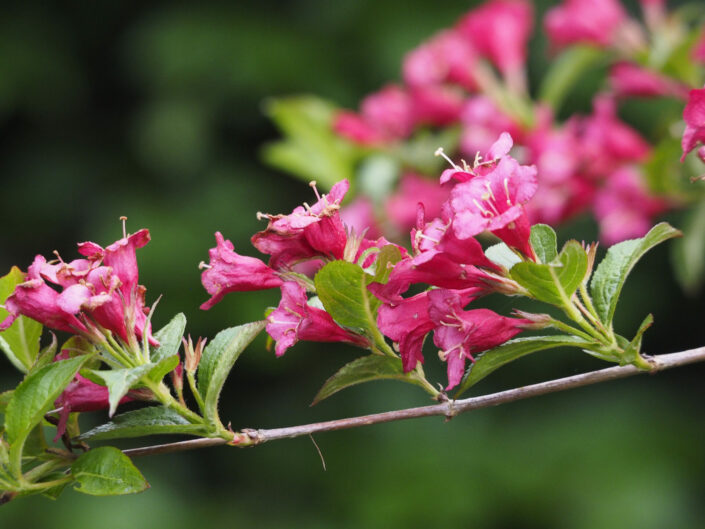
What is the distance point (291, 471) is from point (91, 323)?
82.5 inches

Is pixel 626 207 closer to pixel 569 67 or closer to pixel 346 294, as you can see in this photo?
pixel 569 67

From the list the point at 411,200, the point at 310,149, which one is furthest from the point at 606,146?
the point at 310,149

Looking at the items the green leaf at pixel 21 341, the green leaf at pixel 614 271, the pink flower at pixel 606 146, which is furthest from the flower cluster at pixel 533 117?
the green leaf at pixel 21 341

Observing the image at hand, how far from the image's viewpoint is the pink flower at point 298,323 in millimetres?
680

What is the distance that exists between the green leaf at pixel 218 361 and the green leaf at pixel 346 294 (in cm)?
7

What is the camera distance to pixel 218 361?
68cm

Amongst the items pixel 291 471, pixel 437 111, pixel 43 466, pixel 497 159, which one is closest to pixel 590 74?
pixel 437 111

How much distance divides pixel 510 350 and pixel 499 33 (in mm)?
1285

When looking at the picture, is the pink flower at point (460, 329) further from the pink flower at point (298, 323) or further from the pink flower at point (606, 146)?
the pink flower at point (606, 146)

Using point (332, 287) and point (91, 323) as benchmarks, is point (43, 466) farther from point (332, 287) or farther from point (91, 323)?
point (332, 287)

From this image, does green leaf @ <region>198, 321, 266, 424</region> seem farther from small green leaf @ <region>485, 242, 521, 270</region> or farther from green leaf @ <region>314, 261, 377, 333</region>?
small green leaf @ <region>485, 242, 521, 270</region>

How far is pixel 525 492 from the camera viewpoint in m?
2.30

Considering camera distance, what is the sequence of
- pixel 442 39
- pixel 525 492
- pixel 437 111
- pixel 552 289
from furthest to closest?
pixel 525 492, pixel 442 39, pixel 437 111, pixel 552 289

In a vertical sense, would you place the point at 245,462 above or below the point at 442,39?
below
